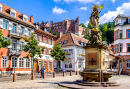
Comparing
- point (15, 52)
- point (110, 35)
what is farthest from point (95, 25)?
point (110, 35)

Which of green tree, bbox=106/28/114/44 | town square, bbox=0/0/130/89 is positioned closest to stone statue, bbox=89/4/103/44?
town square, bbox=0/0/130/89

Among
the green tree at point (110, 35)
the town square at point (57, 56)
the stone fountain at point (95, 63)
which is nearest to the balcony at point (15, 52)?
the town square at point (57, 56)

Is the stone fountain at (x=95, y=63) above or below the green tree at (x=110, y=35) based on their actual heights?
below

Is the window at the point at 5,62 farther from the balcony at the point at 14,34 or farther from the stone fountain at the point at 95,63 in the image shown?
the stone fountain at the point at 95,63

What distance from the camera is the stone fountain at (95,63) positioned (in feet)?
48.0

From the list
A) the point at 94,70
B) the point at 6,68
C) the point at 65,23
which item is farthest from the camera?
the point at 65,23

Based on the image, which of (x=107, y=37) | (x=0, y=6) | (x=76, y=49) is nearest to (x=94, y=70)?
(x=0, y=6)

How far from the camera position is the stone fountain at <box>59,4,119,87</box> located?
576 inches

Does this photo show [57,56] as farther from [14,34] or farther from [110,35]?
[110,35]

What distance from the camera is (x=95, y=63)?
15.4 metres

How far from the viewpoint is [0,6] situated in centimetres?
3309

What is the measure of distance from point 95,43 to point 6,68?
22.2 metres

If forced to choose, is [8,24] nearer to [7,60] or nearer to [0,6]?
[0,6]

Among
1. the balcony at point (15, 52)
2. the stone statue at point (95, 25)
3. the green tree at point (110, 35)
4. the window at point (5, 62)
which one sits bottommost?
the window at point (5, 62)
